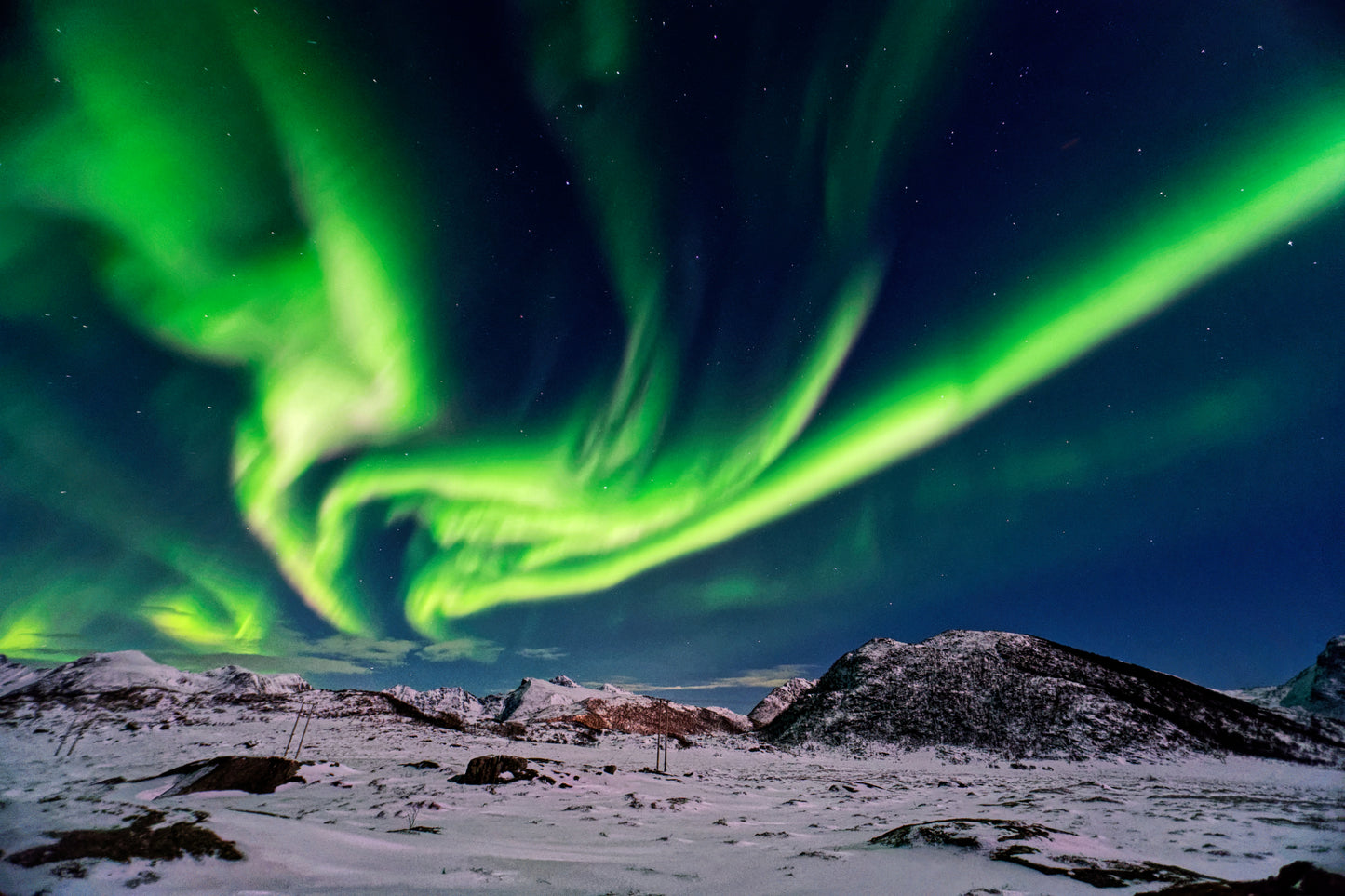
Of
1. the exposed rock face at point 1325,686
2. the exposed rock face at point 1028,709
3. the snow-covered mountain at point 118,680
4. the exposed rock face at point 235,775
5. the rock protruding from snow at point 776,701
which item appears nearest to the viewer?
the exposed rock face at point 235,775

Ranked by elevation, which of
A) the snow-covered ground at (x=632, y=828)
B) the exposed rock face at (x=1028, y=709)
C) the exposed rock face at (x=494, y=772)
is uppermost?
the exposed rock face at (x=1028, y=709)

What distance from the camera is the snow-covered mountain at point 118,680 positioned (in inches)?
3711

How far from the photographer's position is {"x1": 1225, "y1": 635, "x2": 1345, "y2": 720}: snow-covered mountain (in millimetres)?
80188

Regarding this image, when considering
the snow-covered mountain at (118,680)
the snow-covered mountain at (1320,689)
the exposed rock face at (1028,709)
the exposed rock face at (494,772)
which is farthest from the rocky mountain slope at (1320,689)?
the snow-covered mountain at (118,680)

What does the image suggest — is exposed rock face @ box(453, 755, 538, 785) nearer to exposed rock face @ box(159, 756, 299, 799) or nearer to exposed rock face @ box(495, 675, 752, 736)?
exposed rock face @ box(159, 756, 299, 799)

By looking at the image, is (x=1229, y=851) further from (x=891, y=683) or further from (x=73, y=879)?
(x=891, y=683)

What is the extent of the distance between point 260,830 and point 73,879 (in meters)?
2.94

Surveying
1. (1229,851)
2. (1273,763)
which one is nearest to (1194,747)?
(1273,763)

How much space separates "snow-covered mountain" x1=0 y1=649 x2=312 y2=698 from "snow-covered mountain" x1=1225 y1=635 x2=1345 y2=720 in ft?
559

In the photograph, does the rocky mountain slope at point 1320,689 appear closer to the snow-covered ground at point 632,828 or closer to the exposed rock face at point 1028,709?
the exposed rock face at point 1028,709

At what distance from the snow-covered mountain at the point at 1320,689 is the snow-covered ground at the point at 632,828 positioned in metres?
85.8

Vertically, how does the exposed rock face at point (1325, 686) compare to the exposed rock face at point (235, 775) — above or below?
above

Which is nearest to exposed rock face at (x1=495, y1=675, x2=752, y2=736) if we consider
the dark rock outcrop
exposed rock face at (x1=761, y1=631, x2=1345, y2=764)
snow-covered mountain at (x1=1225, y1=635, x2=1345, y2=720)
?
exposed rock face at (x1=761, y1=631, x2=1345, y2=764)

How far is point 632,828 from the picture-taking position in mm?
11859
